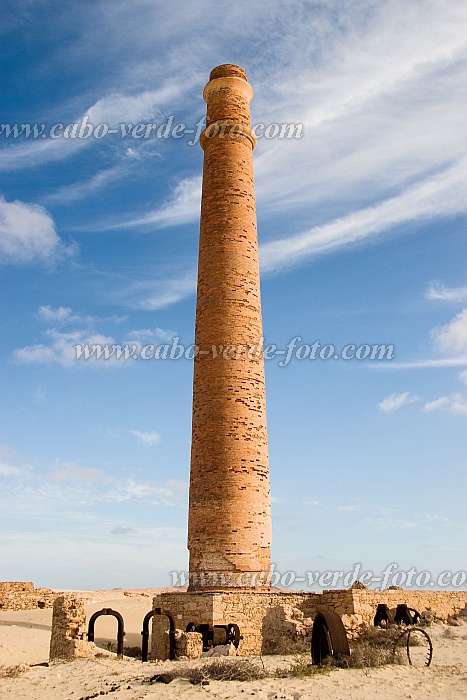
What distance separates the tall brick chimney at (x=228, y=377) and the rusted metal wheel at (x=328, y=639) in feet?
15.8

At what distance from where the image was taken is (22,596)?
78.9ft

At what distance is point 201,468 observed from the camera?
16.5m

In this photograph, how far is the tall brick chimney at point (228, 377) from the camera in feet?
51.8

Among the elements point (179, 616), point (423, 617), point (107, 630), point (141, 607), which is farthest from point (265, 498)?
point (141, 607)

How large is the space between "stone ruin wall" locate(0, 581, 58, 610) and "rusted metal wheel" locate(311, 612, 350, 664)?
54.6ft

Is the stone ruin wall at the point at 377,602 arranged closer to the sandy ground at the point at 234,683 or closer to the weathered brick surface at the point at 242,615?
the weathered brick surface at the point at 242,615

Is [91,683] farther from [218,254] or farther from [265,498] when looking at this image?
[218,254]

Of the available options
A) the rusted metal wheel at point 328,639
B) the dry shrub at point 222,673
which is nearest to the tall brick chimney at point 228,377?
the rusted metal wheel at point 328,639

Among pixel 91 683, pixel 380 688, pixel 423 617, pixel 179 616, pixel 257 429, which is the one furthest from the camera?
pixel 257 429

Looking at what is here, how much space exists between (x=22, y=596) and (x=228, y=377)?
13.7 m

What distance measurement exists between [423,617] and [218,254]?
1098 cm

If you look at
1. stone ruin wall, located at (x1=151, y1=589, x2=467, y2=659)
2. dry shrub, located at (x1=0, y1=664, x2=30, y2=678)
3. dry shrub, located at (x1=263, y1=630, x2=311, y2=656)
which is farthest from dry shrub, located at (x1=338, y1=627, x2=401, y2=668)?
dry shrub, located at (x1=0, y1=664, x2=30, y2=678)

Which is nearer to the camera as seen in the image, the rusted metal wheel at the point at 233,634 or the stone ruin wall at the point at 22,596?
the rusted metal wheel at the point at 233,634

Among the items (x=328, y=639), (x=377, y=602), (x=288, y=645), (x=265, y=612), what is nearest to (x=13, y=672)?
(x=328, y=639)
